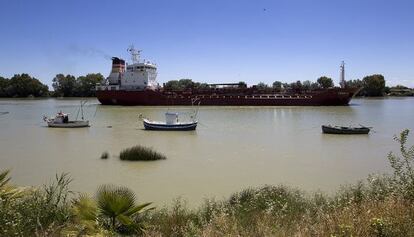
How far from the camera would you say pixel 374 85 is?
A: 5374 inches

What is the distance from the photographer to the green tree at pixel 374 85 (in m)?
137

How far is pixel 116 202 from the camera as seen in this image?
210 inches

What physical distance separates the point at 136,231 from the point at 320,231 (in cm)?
227

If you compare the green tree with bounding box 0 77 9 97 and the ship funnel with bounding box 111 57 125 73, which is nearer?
the ship funnel with bounding box 111 57 125 73

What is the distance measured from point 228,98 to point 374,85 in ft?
279

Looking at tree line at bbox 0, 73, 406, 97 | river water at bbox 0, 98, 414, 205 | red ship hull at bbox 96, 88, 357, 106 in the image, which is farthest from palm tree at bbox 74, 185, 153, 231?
tree line at bbox 0, 73, 406, 97

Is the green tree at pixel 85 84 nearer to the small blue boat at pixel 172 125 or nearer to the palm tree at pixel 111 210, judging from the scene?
the small blue boat at pixel 172 125

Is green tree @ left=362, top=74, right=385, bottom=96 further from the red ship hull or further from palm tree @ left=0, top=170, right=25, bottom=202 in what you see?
palm tree @ left=0, top=170, right=25, bottom=202

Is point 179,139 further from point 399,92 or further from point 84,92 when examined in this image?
point 399,92

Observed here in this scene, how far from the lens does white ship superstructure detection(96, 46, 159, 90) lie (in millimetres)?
68469

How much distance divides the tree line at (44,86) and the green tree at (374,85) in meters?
85.4

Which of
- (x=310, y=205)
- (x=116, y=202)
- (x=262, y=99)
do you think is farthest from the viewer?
(x=262, y=99)

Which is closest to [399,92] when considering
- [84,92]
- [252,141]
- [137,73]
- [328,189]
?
[84,92]

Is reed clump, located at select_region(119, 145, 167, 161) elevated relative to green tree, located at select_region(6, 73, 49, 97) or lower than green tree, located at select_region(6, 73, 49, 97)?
lower
